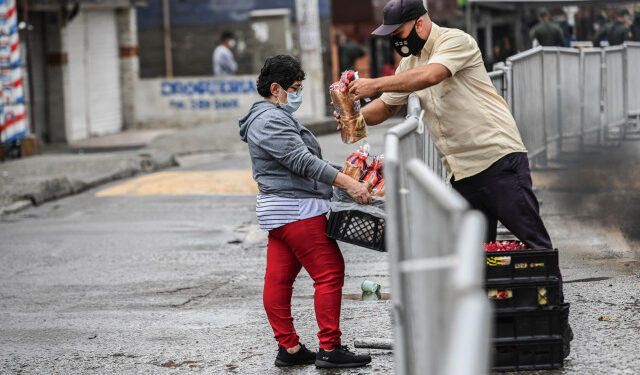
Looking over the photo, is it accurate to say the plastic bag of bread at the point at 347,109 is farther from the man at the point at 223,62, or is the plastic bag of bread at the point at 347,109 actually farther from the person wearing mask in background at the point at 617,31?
the man at the point at 223,62

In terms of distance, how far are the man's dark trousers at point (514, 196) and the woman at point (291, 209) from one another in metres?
0.77

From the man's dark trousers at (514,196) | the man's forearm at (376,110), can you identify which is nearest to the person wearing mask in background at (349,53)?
the man's forearm at (376,110)

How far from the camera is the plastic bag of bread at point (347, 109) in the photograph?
5.62 m

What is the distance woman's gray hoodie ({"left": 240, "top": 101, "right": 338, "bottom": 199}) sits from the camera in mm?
5621

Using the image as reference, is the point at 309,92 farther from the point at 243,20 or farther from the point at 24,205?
the point at 24,205

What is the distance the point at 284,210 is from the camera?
573 centimetres

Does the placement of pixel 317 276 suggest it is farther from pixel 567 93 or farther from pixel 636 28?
pixel 636 28

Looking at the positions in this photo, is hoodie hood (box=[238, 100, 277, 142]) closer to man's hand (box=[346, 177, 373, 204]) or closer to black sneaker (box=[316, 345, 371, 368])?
man's hand (box=[346, 177, 373, 204])

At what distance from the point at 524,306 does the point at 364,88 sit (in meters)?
1.30

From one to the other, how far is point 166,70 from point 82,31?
5.98m

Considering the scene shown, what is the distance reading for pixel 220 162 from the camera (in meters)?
17.3

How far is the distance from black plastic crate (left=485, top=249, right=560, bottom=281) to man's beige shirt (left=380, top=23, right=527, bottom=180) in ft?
1.90

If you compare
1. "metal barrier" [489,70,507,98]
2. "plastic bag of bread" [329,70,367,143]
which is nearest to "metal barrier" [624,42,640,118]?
"metal barrier" [489,70,507,98]

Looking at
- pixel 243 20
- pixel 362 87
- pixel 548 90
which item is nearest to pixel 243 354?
pixel 362 87
